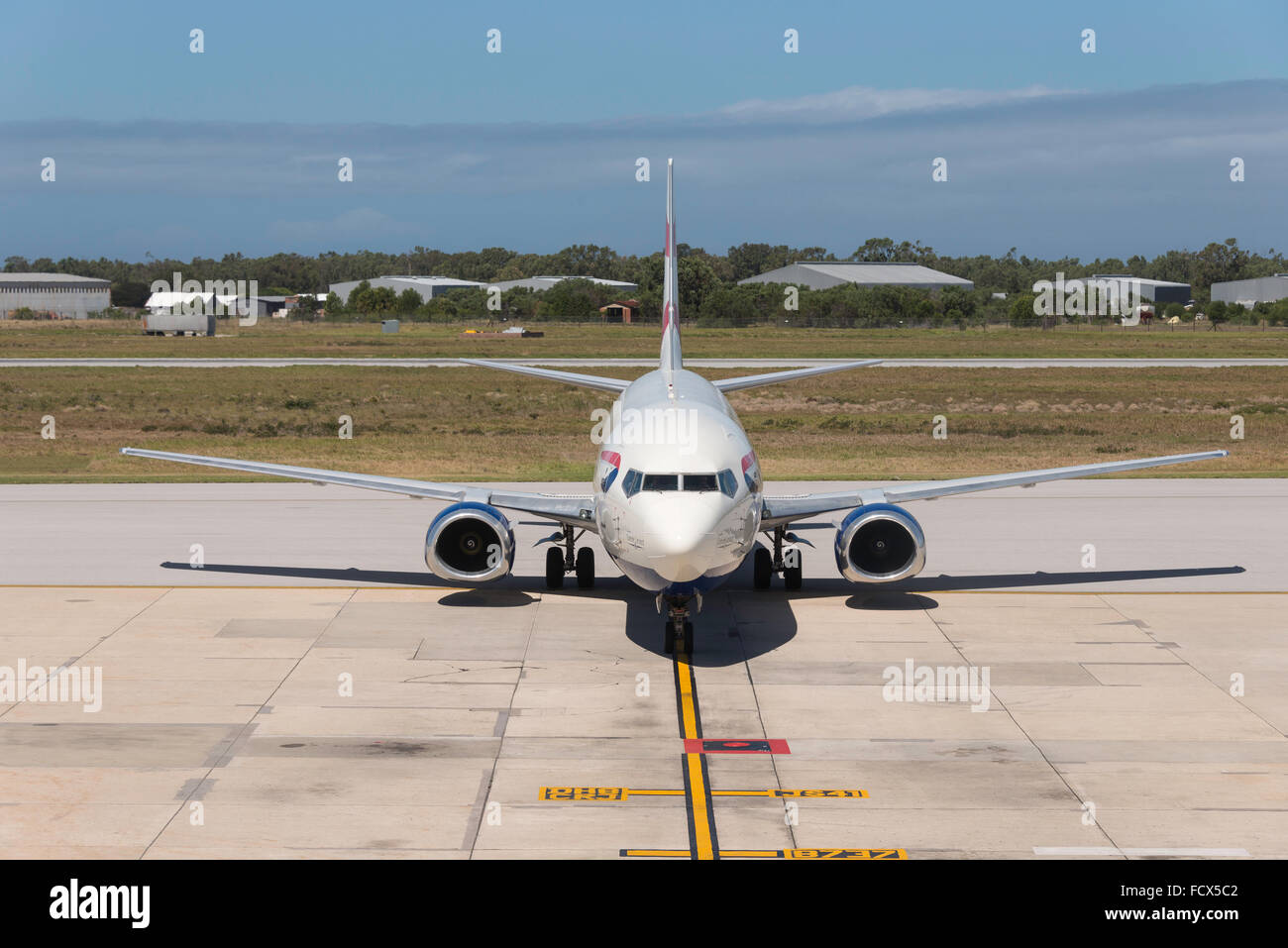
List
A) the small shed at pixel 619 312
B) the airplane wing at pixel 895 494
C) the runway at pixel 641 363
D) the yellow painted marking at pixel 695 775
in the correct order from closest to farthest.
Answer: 1. the yellow painted marking at pixel 695 775
2. the airplane wing at pixel 895 494
3. the runway at pixel 641 363
4. the small shed at pixel 619 312

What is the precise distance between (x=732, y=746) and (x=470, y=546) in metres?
8.60

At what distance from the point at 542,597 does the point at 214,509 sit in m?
13.9

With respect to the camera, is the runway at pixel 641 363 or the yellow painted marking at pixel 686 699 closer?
the yellow painted marking at pixel 686 699

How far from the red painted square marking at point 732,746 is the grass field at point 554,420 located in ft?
80.2

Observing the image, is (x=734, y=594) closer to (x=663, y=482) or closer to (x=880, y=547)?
(x=880, y=547)

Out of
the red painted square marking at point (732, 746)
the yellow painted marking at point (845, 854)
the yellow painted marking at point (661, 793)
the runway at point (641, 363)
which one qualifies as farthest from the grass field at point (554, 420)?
the yellow painted marking at point (845, 854)

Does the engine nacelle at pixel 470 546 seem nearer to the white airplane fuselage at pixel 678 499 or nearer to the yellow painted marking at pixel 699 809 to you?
the white airplane fuselage at pixel 678 499

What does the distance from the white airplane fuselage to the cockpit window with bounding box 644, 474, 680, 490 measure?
14 mm

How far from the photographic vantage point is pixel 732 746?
16078 mm

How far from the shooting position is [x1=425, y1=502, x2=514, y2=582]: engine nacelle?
23.0 meters

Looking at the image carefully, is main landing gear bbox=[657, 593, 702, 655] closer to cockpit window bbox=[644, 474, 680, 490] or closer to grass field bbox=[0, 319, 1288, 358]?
cockpit window bbox=[644, 474, 680, 490]

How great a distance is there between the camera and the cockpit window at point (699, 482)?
1911 cm

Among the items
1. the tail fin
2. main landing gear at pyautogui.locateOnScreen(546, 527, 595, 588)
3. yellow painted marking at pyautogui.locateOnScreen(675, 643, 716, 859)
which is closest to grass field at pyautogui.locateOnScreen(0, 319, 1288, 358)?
the tail fin

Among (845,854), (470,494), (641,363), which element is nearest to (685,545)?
(845,854)
